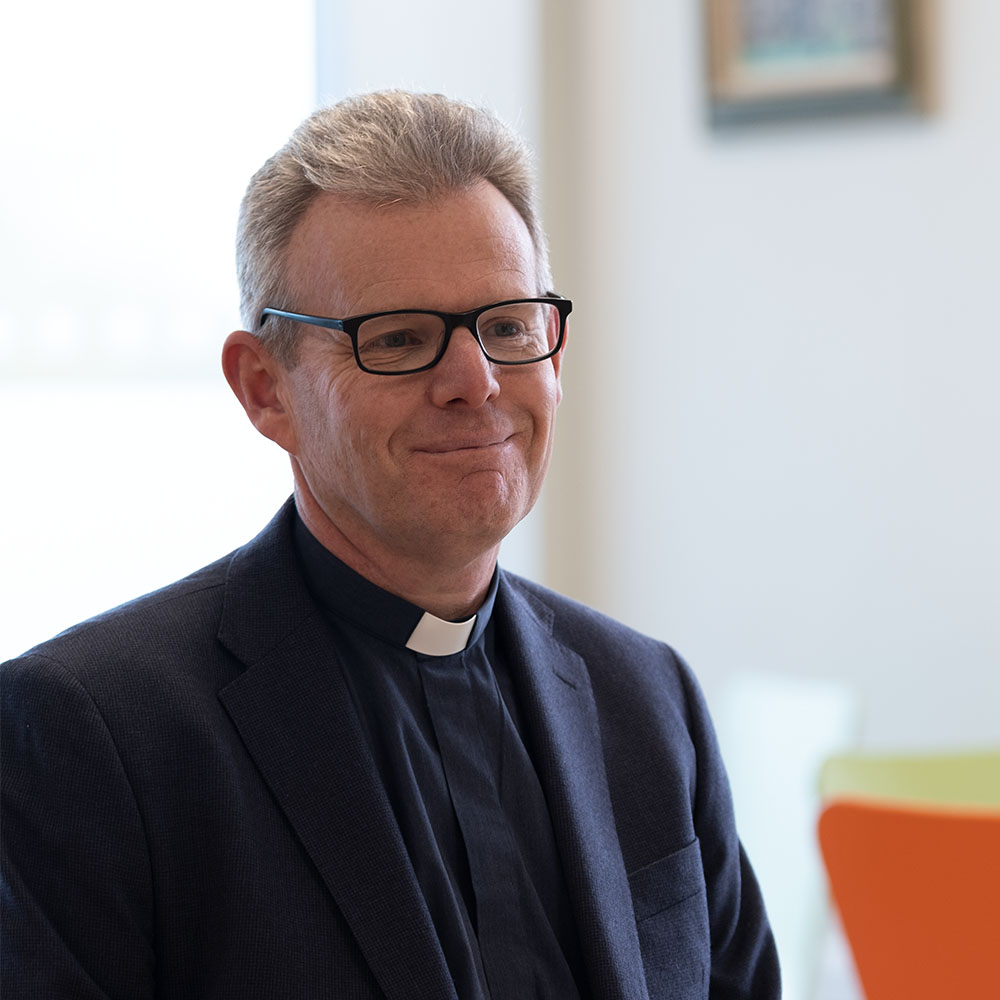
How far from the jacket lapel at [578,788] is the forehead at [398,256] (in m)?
0.39

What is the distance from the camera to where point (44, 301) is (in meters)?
2.27

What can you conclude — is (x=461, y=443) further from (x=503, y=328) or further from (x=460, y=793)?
(x=460, y=793)

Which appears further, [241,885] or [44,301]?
[44,301]

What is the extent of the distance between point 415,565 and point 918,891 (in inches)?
22.7

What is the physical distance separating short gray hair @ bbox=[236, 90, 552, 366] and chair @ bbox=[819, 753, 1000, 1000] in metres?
0.66

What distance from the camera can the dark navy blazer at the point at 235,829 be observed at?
1.20 metres

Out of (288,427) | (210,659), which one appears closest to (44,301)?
(288,427)

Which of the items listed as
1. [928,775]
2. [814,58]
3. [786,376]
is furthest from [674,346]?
[928,775]

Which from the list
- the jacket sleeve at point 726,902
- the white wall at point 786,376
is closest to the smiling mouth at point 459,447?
the jacket sleeve at point 726,902

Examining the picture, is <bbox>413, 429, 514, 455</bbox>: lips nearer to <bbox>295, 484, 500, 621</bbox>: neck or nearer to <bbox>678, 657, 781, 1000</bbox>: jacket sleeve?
<bbox>295, 484, 500, 621</bbox>: neck

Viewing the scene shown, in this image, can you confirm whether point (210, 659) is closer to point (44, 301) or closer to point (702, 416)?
point (44, 301)

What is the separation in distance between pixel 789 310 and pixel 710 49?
25.3 inches

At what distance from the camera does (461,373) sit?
4.43ft

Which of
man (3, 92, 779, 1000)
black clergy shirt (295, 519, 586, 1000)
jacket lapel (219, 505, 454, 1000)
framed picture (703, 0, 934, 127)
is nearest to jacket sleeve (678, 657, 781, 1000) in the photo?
man (3, 92, 779, 1000)
